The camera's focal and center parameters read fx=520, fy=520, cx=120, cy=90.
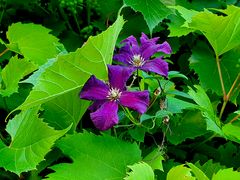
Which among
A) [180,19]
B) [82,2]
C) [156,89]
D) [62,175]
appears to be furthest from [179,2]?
[62,175]

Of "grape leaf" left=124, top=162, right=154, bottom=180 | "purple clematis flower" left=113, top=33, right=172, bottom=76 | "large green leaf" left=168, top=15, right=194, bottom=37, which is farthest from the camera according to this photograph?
"large green leaf" left=168, top=15, right=194, bottom=37

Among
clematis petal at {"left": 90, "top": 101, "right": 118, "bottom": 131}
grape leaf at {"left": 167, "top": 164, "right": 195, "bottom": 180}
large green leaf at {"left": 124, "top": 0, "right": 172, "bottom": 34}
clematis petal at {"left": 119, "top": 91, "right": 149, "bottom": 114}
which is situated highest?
large green leaf at {"left": 124, "top": 0, "right": 172, "bottom": 34}

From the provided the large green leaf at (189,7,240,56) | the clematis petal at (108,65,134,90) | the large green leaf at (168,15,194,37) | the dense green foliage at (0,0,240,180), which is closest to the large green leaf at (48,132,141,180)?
the dense green foliage at (0,0,240,180)

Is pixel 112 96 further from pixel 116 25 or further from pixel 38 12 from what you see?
pixel 38 12

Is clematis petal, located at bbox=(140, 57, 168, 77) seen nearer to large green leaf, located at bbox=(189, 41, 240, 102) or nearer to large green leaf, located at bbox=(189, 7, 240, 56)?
large green leaf, located at bbox=(189, 7, 240, 56)

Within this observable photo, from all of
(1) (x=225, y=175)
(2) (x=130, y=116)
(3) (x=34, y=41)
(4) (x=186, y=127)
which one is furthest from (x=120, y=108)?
(3) (x=34, y=41)

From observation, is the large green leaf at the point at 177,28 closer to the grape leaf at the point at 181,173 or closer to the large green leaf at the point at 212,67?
the large green leaf at the point at 212,67
